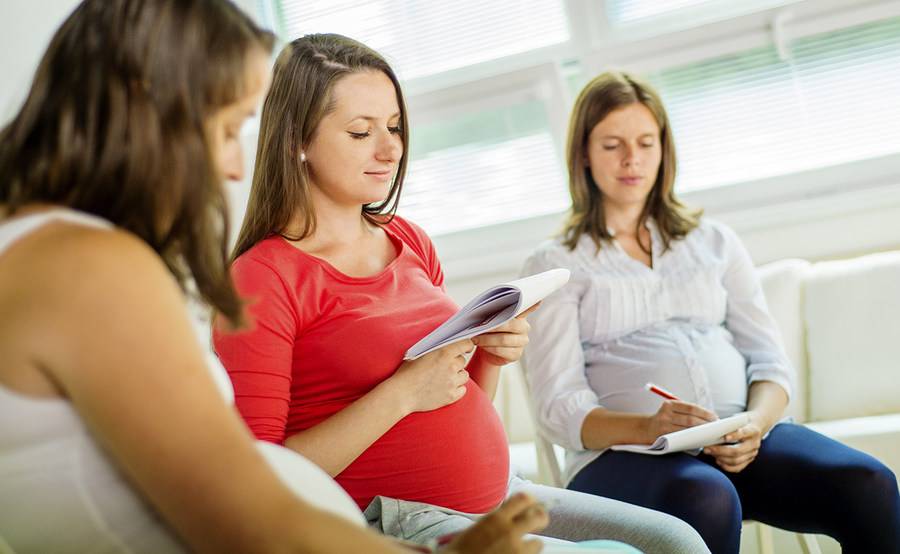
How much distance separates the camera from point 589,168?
7.58 ft

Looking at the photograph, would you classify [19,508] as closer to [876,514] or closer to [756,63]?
[876,514]

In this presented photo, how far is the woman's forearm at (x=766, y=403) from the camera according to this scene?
6.17 ft

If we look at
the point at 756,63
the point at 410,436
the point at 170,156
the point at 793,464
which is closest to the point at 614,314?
the point at 793,464

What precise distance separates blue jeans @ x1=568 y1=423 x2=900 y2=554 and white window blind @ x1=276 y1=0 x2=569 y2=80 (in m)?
1.68

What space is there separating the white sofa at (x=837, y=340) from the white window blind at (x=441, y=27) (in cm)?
115

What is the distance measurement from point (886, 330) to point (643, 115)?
859 mm

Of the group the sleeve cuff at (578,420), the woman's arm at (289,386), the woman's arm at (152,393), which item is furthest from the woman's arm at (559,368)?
the woman's arm at (152,393)

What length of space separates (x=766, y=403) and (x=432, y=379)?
0.90m

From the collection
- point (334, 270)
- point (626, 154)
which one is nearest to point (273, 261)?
point (334, 270)

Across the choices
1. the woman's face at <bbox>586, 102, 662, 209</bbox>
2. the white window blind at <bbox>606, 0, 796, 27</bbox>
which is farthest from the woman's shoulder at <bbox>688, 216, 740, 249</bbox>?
the white window blind at <bbox>606, 0, 796, 27</bbox>

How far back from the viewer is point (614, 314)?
81.0 inches

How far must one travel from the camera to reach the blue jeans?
1.65 meters

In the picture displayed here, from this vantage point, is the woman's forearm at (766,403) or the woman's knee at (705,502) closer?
the woman's knee at (705,502)

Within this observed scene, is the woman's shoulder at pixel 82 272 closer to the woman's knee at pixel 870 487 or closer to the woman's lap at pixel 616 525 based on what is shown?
the woman's lap at pixel 616 525
